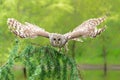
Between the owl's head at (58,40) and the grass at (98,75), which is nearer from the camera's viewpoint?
the owl's head at (58,40)

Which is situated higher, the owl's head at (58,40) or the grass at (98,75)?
the grass at (98,75)

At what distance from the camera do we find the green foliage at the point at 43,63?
6.48 m

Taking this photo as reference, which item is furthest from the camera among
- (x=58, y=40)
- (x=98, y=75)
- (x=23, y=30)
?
(x=98, y=75)

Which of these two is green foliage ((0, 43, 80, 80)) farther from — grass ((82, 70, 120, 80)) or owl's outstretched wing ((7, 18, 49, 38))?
grass ((82, 70, 120, 80))

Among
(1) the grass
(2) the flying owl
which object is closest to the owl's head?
(2) the flying owl

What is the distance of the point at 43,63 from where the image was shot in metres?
6.41

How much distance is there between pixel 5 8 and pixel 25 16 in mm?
1508

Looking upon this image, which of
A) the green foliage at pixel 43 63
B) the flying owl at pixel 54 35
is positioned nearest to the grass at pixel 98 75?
the green foliage at pixel 43 63

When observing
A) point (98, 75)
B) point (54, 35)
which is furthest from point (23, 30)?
point (98, 75)

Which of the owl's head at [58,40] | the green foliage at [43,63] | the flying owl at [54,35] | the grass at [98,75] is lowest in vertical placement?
the green foliage at [43,63]

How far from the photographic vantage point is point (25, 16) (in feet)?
55.4

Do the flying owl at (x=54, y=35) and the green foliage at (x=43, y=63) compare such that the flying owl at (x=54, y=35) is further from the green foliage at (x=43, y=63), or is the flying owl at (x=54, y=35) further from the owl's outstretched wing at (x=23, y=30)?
the green foliage at (x=43, y=63)

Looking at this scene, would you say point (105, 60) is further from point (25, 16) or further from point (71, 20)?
point (25, 16)

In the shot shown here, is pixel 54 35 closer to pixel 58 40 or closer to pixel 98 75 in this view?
pixel 58 40
